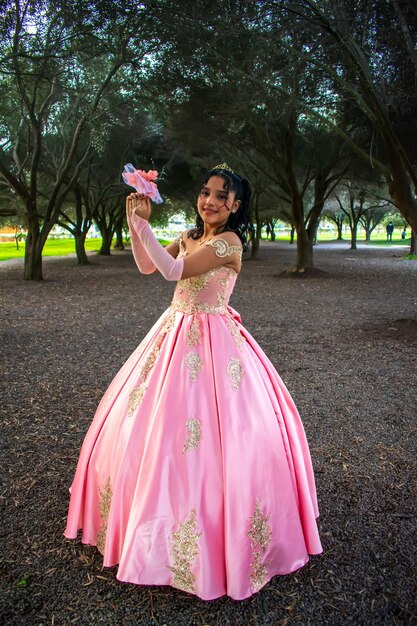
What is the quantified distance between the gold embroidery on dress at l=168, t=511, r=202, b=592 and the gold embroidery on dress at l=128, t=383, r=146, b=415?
21.6 inches

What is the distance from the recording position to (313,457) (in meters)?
3.62

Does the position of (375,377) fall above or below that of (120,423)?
below

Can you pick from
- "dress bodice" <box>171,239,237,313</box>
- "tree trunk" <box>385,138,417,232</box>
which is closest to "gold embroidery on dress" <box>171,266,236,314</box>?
"dress bodice" <box>171,239,237,313</box>

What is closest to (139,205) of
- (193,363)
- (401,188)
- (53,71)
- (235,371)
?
(193,363)

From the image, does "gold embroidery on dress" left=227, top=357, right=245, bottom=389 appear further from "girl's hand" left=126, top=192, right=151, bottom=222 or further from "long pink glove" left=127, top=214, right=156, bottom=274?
"girl's hand" left=126, top=192, right=151, bottom=222

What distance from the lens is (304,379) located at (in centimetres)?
555

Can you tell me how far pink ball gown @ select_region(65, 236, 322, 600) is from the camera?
2135mm

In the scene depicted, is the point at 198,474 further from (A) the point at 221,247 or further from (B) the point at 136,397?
(A) the point at 221,247

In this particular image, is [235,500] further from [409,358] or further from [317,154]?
[317,154]

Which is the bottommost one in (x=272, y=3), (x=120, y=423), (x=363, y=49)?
(x=120, y=423)

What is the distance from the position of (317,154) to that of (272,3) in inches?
452

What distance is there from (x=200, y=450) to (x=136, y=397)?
411 mm

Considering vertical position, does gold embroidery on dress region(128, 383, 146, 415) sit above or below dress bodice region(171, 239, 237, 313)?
below

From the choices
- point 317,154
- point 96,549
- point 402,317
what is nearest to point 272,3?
point 402,317
